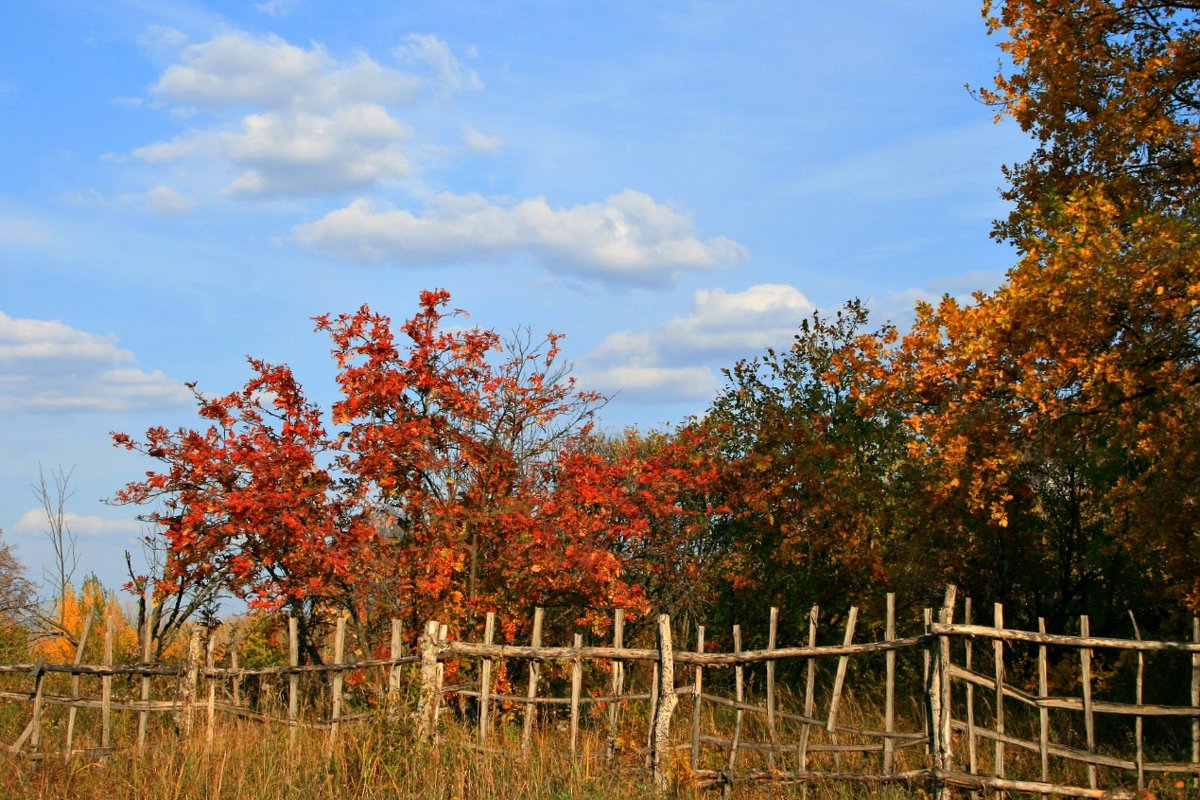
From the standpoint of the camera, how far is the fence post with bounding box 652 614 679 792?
851 cm

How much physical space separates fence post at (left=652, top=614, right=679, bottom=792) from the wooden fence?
0.01 metres

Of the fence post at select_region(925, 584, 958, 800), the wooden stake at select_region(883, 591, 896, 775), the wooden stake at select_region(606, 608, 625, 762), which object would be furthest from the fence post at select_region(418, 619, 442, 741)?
the fence post at select_region(925, 584, 958, 800)

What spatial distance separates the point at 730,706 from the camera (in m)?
10.2

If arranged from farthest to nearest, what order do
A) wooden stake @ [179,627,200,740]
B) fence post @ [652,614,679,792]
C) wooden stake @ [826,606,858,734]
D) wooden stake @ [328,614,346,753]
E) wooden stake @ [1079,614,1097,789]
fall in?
wooden stake @ [179,627,200,740] < wooden stake @ [328,614,346,753] < wooden stake @ [1079,614,1097,789] < wooden stake @ [826,606,858,734] < fence post @ [652,614,679,792]

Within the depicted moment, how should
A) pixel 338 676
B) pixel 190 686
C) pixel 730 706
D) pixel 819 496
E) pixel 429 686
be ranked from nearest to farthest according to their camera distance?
pixel 429 686 → pixel 338 676 → pixel 730 706 → pixel 190 686 → pixel 819 496

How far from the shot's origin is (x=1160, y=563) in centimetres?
1211

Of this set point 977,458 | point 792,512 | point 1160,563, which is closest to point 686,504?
point 792,512

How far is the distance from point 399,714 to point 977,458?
6.47m

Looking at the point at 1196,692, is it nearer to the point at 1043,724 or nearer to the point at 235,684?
the point at 1043,724

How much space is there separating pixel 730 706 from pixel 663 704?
180cm

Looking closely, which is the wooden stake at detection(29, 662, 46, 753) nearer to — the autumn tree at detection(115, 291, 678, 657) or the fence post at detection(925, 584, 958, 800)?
the autumn tree at detection(115, 291, 678, 657)

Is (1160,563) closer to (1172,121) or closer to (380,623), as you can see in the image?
(1172,121)

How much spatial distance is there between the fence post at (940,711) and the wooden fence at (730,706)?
0.01m

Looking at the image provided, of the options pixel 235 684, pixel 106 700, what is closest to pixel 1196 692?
pixel 235 684
